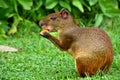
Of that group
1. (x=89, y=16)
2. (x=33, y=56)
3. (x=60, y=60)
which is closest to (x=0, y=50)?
(x=33, y=56)

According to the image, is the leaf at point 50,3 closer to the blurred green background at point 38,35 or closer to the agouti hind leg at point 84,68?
the blurred green background at point 38,35

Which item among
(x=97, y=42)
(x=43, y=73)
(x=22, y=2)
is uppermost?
(x=22, y=2)

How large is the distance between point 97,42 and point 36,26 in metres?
3.63

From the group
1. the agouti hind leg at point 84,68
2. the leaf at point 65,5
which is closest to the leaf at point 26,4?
the leaf at point 65,5

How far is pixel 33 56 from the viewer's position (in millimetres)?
6773

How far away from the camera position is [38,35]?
28.4 feet

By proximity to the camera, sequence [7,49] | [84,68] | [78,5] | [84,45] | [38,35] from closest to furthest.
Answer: [84,68] < [84,45] < [7,49] < [38,35] < [78,5]

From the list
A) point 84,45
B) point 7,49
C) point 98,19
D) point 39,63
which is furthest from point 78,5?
point 84,45

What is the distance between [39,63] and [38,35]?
2.27 meters

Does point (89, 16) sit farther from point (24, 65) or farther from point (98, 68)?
point (98, 68)

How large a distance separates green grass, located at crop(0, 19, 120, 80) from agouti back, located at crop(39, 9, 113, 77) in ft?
0.42

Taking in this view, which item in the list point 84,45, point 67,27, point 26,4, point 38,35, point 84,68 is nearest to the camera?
point 84,68

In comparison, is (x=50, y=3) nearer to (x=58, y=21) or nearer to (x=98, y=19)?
(x=98, y=19)

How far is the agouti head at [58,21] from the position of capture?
5.90m
